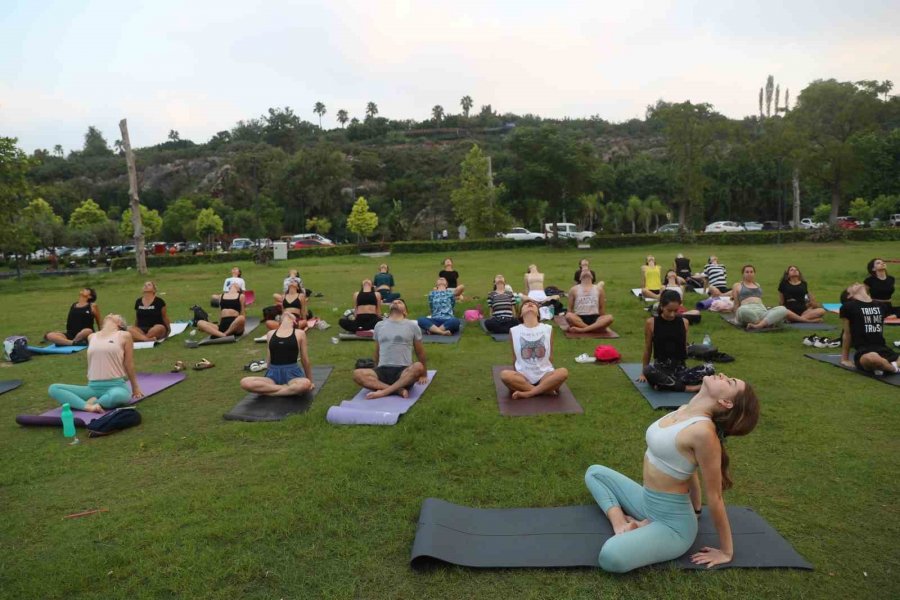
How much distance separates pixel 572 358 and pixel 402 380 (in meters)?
3.07

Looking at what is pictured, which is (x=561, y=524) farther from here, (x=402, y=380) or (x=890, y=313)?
(x=890, y=313)

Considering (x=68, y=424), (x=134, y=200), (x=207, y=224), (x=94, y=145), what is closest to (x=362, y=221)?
(x=207, y=224)

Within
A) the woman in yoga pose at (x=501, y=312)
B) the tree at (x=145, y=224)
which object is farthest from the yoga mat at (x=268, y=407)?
Answer: the tree at (x=145, y=224)

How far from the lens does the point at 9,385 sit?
27.6 ft

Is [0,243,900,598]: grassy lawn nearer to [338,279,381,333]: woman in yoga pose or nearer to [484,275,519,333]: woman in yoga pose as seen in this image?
[484,275,519,333]: woman in yoga pose

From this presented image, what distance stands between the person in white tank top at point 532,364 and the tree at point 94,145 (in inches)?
4060

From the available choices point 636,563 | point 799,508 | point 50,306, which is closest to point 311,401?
point 636,563

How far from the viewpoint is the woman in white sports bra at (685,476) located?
3.35 m

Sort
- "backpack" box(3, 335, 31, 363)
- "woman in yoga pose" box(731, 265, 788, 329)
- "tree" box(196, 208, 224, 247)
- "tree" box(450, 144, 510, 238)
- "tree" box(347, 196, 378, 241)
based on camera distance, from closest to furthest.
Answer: "backpack" box(3, 335, 31, 363)
"woman in yoga pose" box(731, 265, 788, 329)
"tree" box(450, 144, 510, 238)
"tree" box(196, 208, 224, 247)
"tree" box(347, 196, 378, 241)

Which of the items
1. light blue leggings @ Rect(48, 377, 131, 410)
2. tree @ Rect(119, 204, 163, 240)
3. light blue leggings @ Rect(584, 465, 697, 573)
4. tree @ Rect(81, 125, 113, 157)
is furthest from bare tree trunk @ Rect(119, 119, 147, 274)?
tree @ Rect(81, 125, 113, 157)

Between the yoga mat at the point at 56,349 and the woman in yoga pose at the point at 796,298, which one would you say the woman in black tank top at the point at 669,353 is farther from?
the yoga mat at the point at 56,349

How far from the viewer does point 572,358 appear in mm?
9031

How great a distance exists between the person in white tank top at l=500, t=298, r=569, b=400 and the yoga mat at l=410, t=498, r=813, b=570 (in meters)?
2.57

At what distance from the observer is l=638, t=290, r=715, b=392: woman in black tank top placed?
6836 millimetres
